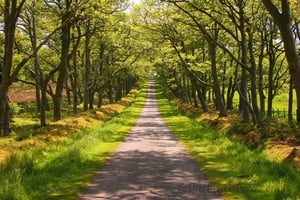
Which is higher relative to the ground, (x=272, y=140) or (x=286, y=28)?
(x=286, y=28)

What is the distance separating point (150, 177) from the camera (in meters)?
12.5

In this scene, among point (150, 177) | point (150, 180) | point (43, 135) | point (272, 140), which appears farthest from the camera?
point (43, 135)

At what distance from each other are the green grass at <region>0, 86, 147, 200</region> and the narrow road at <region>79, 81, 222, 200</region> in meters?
0.44

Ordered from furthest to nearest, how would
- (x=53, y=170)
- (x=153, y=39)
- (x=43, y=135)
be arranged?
(x=153, y=39), (x=43, y=135), (x=53, y=170)

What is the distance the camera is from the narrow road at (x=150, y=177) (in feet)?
33.7

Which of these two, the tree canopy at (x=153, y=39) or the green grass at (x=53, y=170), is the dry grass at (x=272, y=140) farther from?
the green grass at (x=53, y=170)

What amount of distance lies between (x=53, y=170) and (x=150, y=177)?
2.90 meters

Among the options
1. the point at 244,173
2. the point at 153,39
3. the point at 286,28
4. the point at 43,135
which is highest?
the point at 153,39

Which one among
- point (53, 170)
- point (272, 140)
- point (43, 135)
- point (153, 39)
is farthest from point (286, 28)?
point (153, 39)

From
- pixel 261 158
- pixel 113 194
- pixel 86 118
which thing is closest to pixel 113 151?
pixel 261 158

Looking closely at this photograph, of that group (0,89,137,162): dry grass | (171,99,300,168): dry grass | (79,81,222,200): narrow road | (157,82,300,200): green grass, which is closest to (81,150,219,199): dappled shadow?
(79,81,222,200): narrow road

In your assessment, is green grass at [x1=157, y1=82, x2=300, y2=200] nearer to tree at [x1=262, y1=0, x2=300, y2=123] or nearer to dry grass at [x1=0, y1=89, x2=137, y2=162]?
tree at [x1=262, y1=0, x2=300, y2=123]

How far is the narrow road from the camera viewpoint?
10273 mm

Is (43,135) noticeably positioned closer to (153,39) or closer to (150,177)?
(150,177)
